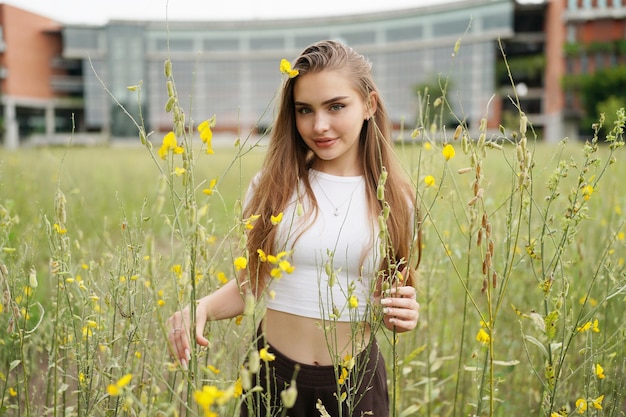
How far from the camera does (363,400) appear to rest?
1.28m

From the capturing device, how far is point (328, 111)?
129 cm

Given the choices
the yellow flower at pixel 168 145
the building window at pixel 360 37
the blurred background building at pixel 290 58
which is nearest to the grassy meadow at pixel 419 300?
the yellow flower at pixel 168 145

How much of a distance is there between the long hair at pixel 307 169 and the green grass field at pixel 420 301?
3.6 inches

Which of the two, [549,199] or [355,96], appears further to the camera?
[355,96]

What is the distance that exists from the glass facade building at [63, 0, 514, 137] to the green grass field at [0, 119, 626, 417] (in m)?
41.2

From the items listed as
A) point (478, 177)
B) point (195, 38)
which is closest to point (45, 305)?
point (478, 177)

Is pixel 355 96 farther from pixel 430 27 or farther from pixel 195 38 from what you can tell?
pixel 195 38

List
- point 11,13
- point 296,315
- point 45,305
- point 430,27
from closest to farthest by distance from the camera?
point 296,315
point 45,305
point 11,13
point 430,27

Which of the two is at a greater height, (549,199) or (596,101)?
(596,101)

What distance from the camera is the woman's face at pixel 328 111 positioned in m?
1.28

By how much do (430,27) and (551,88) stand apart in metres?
12.4

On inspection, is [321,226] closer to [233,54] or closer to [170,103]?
[170,103]

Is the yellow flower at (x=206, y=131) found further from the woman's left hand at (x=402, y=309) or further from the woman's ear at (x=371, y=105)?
the woman's ear at (x=371, y=105)

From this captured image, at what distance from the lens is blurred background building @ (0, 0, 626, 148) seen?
32906 millimetres
